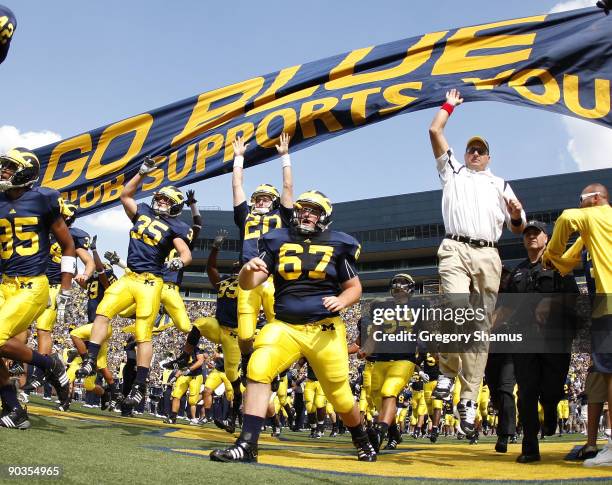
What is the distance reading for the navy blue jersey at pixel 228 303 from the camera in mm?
9734

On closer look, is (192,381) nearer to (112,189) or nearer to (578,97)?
(112,189)

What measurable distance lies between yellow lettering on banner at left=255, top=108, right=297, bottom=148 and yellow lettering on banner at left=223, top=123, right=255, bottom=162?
0.12 meters

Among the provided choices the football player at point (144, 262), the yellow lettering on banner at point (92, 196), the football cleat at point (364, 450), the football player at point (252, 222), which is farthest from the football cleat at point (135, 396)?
the football cleat at point (364, 450)

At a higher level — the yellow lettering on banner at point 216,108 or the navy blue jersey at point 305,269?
the yellow lettering on banner at point 216,108

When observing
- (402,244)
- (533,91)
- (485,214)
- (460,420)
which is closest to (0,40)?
(485,214)

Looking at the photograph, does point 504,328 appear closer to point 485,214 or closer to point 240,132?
point 485,214

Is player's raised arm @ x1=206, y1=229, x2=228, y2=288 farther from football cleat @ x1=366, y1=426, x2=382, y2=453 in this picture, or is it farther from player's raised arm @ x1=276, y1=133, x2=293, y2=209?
football cleat @ x1=366, y1=426, x2=382, y2=453

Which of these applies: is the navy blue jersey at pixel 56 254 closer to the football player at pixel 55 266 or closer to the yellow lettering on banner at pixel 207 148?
the football player at pixel 55 266

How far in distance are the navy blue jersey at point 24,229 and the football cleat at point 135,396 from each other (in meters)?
2.18

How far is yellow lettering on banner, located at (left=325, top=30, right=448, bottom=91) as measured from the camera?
315 inches

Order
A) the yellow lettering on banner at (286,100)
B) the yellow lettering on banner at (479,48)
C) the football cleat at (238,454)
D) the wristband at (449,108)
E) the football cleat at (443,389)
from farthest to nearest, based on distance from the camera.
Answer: the yellow lettering on banner at (286,100) → the yellow lettering on banner at (479,48) → the wristband at (449,108) → the football cleat at (443,389) → the football cleat at (238,454)

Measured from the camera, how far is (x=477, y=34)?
775 cm

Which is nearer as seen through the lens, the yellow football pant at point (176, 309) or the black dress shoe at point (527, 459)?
the black dress shoe at point (527, 459)

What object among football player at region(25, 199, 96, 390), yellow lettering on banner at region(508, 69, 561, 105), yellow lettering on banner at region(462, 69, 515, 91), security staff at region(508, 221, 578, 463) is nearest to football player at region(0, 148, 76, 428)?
football player at region(25, 199, 96, 390)
